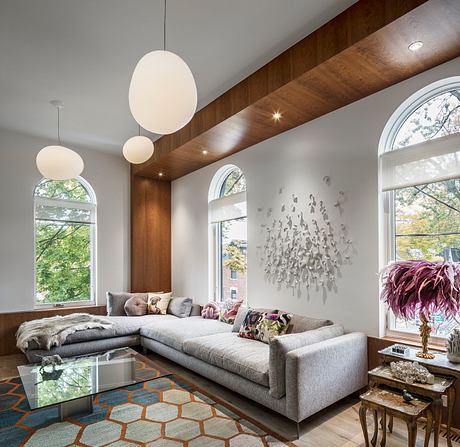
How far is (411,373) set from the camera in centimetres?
206

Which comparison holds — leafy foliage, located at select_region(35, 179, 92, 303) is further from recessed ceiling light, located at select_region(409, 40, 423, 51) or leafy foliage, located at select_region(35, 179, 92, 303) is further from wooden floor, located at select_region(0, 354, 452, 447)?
recessed ceiling light, located at select_region(409, 40, 423, 51)

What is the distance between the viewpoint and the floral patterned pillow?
3.23 m

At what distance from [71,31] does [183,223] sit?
3.46 m

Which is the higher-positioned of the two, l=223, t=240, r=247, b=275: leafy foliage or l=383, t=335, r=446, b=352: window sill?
l=223, t=240, r=247, b=275: leafy foliage

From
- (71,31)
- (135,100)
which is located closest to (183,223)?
(71,31)

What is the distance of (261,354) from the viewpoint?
287cm

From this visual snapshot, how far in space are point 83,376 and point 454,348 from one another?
2.82 m

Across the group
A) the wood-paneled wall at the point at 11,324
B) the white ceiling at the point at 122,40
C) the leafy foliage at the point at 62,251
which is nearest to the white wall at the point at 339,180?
the white ceiling at the point at 122,40

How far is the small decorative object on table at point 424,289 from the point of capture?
6.88ft

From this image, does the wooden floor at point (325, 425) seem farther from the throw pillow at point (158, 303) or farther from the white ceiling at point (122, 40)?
the white ceiling at point (122, 40)

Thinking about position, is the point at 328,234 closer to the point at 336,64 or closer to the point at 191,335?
the point at 336,64

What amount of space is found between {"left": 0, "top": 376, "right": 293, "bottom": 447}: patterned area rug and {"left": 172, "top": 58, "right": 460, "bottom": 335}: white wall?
1.30 metres

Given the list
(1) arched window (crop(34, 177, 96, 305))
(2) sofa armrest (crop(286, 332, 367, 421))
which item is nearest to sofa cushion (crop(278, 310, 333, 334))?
(2) sofa armrest (crop(286, 332, 367, 421))

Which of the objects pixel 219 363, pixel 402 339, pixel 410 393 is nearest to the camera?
pixel 410 393
